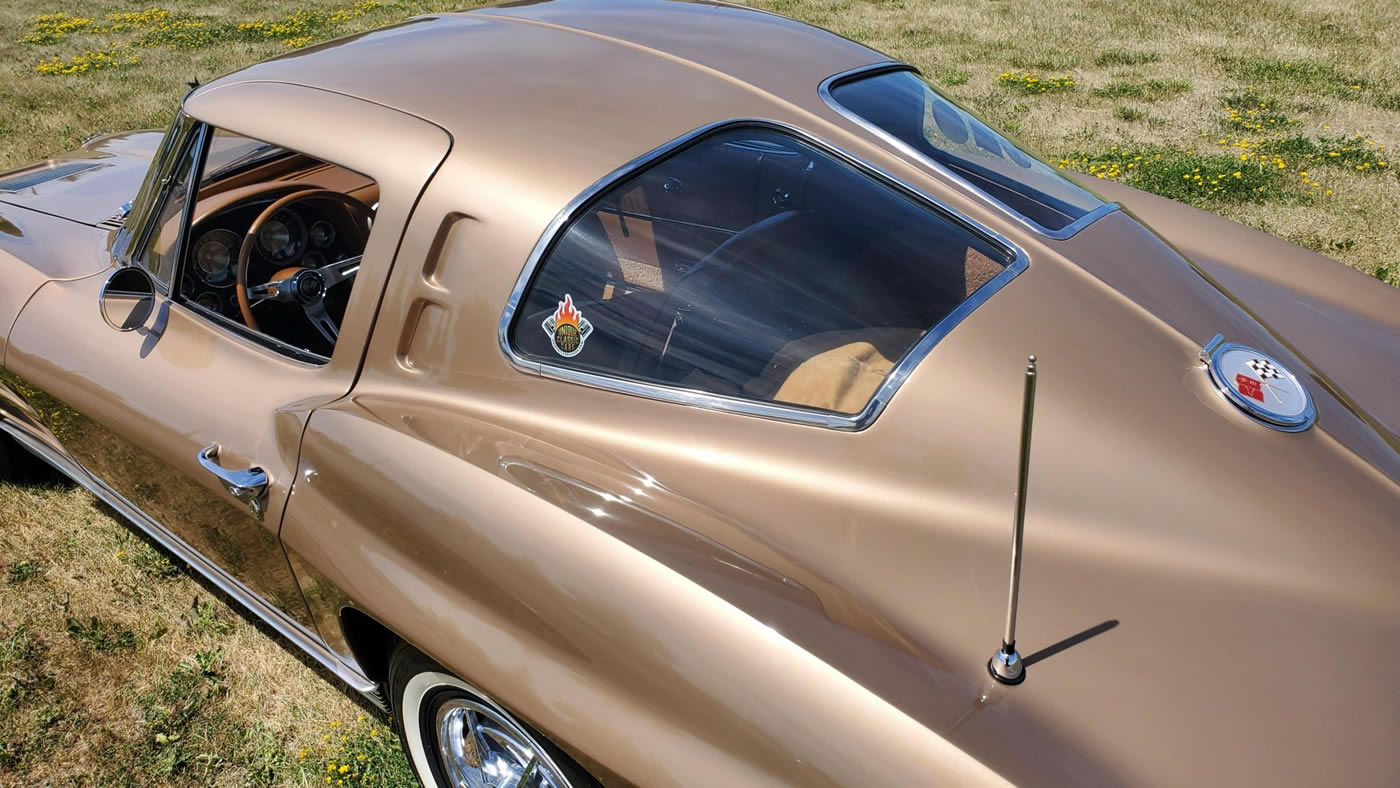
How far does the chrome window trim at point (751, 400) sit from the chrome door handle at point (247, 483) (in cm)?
67

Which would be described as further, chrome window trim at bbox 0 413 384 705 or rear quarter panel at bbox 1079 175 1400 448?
chrome window trim at bbox 0 413 384 705

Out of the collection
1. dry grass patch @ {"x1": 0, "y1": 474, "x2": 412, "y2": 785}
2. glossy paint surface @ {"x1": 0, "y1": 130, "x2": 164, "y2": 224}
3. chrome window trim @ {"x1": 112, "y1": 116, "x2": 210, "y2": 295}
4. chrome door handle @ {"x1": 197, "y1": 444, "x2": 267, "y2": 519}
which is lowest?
dry grass patch @ {"x1": 0, "y1": 474, "x2": 412, "y2": 785}

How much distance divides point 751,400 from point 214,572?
69.1 inches

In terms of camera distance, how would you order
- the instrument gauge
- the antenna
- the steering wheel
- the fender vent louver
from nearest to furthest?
1. the antenna
2. the steering wheel
3. the instrument gauge
4. the fender vent louver

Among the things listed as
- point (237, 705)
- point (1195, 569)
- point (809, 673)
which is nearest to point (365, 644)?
point (237, 705)

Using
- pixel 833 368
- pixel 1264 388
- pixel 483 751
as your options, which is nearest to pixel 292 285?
pixel 483 751

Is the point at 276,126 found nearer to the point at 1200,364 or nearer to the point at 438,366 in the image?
the point at 438,366

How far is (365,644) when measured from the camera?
2.23 meters

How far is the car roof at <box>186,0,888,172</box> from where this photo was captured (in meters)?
2.19

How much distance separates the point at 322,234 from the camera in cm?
300

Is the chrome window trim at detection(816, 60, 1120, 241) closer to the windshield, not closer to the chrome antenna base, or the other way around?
the chrome antenna base

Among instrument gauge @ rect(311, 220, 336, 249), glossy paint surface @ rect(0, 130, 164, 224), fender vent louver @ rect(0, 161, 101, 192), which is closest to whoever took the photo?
instrument gauge @ rect(311, 220, 336, 249)

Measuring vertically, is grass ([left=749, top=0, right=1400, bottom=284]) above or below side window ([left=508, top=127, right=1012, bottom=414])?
below

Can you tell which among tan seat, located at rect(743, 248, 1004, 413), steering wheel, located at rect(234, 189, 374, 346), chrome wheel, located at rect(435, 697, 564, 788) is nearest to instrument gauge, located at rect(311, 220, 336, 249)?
steering wheel, located at rect(234, 189, 374, 346)
